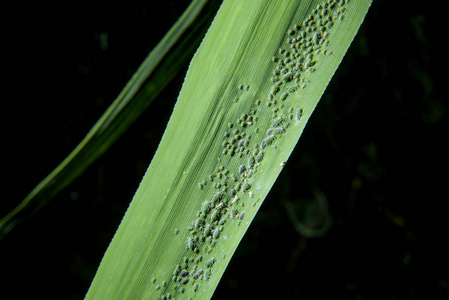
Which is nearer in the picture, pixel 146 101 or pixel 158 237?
pixel 158 237

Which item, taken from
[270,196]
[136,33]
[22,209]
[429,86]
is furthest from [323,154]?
[22,209]

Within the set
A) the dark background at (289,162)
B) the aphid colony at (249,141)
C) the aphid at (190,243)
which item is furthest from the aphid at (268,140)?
the dark background at (289,162)

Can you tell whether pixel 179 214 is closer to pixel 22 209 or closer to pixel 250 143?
pixel 250 143

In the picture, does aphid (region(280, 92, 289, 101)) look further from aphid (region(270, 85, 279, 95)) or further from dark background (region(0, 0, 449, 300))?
dark background (region(0, 0, 449, 300))

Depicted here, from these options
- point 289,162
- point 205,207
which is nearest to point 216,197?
point 205,207

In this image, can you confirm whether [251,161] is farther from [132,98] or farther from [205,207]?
[132,98]

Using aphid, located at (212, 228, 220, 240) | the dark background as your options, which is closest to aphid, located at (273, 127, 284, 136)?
aphid, located at (212, 228, 220, 240)
